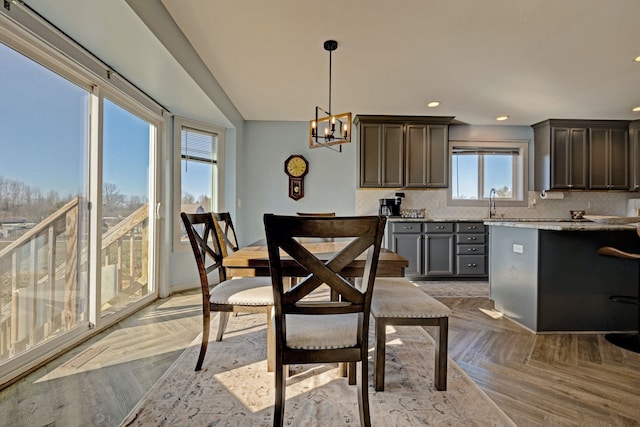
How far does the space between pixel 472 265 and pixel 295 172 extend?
291 cm

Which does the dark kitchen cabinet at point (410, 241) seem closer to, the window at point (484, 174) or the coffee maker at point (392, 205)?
the coffee maker at point (392, 205)

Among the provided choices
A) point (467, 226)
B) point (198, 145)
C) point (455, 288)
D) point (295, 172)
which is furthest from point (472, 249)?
point (198, 145)

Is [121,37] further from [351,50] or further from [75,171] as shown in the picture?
[351,50]

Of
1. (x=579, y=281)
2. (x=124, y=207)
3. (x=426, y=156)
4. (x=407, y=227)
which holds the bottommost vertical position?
(x=579, y=281)

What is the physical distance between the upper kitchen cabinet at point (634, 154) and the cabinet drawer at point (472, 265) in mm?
2620

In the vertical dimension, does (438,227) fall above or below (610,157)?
below

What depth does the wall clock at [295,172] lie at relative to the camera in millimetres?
4781

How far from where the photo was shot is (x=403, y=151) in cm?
464

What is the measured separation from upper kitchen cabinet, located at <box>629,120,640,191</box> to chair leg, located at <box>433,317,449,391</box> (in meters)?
5.11

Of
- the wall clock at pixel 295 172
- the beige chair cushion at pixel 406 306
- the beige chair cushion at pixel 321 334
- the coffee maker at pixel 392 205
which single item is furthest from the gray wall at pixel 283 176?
the beige chair cushion at pixel 321 334

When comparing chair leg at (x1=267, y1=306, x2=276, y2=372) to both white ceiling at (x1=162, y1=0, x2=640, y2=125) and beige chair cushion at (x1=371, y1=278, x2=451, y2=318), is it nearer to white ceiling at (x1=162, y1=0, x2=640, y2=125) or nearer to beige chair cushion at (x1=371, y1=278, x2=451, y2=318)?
beige chair cushion at (x1=371, y1=278, x2=451, y2=318)

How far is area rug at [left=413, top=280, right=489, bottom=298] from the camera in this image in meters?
3.81

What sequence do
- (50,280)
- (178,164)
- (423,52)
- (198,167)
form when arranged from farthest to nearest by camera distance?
(198,167), (178,164), (423,52), (50,280)

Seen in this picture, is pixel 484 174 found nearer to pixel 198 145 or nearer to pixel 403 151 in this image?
pixel 403 151
